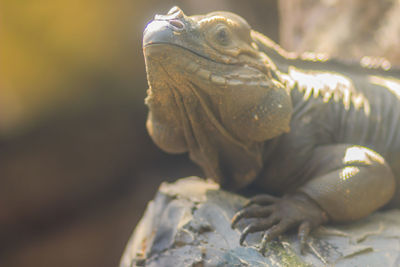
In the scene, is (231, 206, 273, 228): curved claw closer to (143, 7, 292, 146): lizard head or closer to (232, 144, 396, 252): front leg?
(232, 144, 396, 252): front leg

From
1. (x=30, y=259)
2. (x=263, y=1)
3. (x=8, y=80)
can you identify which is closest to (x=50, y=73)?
(x=8, y=80)

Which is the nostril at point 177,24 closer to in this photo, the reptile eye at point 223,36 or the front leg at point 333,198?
the reptile eye at point 223,36

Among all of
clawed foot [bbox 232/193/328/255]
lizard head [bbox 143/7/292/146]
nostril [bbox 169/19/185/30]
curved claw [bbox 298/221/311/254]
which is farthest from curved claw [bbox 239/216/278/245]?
nostril [bbox 169/19/185/30]

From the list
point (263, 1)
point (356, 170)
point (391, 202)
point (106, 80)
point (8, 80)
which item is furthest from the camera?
point (263, 1)

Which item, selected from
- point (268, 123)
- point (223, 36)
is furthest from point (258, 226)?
point (223, 36)

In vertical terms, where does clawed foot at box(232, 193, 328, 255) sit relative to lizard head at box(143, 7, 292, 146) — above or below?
below

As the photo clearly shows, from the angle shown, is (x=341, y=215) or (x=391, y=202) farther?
(x=391, y=202)

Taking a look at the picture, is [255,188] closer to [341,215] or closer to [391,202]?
[341,215]
